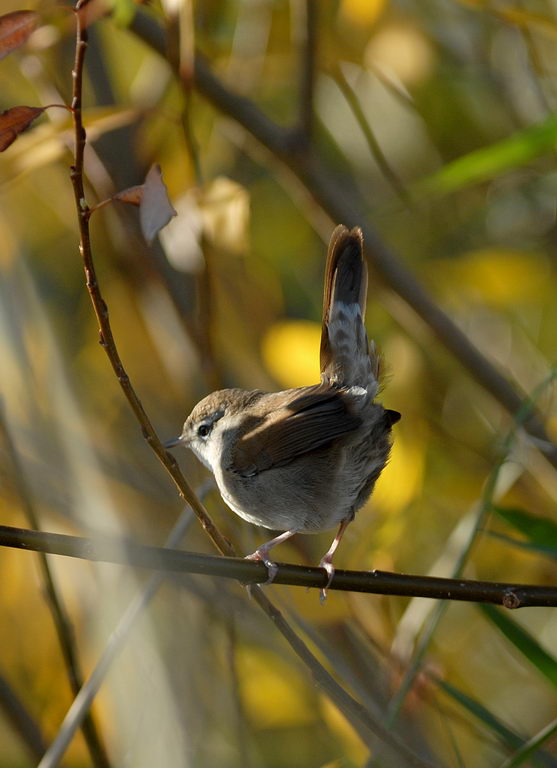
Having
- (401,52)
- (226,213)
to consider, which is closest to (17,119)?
(226,213)

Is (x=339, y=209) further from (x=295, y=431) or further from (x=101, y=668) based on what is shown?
(x=101, y=668)

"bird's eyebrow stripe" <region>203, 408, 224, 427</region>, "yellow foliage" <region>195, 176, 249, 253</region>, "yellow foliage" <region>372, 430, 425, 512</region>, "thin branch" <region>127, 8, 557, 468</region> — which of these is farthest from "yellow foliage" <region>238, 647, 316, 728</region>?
"yellow foliage" <region>195, 176, 249, 253</region>

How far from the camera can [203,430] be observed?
3.48m

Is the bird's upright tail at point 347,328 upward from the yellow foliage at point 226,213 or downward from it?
downward

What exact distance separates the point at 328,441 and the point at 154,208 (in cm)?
138

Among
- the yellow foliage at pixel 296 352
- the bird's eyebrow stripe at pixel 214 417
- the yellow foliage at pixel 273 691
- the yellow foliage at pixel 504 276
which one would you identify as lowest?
the yellow foliage at pixel 273 691

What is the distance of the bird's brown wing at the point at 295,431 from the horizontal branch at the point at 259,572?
2.32 ft

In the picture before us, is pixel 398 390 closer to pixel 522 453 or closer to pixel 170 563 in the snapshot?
pixel 522 453

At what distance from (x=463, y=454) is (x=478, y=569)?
0.46m

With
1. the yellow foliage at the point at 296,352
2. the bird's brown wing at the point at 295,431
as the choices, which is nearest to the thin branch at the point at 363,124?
the yellow foliage at the point at 296,352

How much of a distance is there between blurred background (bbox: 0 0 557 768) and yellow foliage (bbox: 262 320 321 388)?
14 millimetres

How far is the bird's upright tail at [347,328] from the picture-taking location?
3041 millimetres

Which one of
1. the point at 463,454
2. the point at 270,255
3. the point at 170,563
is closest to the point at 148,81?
the point at 270,255

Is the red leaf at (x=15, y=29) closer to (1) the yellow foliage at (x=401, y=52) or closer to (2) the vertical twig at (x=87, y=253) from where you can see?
(2) the vertical twig at (x=87, y=253)
